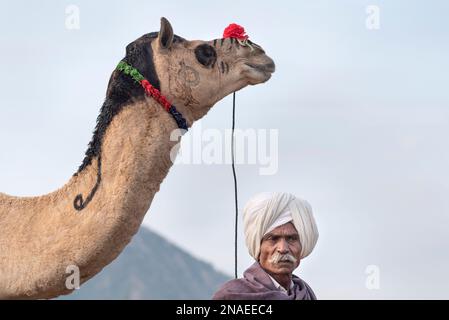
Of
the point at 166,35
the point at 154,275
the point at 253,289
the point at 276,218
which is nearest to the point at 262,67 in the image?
the point at 166,35

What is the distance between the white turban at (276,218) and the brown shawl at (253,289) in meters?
0.15

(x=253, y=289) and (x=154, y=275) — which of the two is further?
(x=154, y=275)

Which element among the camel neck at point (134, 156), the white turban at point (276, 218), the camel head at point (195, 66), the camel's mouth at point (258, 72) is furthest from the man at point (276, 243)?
the camel's mouth at point (258, 72)

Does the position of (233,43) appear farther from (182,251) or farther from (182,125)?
(182,251)

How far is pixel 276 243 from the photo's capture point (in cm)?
809

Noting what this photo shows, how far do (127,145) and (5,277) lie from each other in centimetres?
110

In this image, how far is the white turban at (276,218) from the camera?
8070 millimetres

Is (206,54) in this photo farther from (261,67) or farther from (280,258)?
(280,258)

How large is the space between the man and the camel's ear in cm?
187

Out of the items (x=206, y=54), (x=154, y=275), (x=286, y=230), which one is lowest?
(x=286, y=230)

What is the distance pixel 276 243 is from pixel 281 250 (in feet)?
0.27

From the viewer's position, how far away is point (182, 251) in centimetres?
16212

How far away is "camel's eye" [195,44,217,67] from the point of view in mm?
9867

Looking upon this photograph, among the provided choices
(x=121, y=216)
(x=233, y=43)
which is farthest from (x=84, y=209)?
(x=233, y=43)
